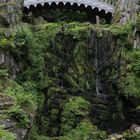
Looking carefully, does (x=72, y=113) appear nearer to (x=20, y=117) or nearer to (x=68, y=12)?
(x=20, y=117)

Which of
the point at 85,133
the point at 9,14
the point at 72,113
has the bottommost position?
the point at 85,133

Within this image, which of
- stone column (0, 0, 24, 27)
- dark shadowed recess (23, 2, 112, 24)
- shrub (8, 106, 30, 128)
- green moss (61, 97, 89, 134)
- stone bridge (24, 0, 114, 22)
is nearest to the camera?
shrub (8, 106, 30, 128)

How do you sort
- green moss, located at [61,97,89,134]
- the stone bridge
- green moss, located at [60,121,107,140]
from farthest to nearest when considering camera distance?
the stone bridge, green moss, located at [61,97,89,134], green moss, located at [60,121,107,140]

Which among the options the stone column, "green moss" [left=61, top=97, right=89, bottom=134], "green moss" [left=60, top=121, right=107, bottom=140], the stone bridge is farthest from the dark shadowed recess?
"green moss" [left=60, top=121, right=107, bottom=140]

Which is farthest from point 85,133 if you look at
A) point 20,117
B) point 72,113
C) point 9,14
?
point 9,14

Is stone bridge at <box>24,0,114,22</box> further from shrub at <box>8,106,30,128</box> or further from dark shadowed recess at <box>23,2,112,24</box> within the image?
shrub at <box>8,106,30,128</box>

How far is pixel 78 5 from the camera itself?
3108 centimetres

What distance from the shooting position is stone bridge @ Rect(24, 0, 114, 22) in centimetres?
3044

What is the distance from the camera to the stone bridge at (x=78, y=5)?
99.9ft

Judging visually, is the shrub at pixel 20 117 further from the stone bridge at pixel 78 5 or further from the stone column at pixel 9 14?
the stone bridge at pixel 78 5

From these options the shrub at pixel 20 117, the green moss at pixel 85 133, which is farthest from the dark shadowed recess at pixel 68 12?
the shrub at pixel 20 117

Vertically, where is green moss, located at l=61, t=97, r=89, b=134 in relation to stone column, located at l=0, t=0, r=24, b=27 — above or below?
below

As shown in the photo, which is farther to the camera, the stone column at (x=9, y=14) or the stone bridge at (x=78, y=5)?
the stone bridge at (x=78, y=5)

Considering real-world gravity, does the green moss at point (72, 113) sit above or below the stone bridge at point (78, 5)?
below
